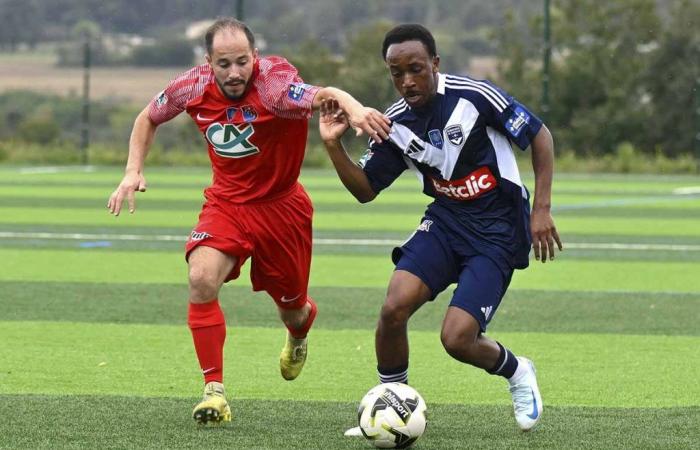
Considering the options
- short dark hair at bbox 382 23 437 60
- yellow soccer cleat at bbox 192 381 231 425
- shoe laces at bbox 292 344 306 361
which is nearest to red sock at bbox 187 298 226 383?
yellow soccer cleat at bbox 192 381 231 425

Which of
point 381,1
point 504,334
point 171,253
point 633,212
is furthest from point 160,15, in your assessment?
point 504,334

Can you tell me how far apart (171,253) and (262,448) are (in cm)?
970

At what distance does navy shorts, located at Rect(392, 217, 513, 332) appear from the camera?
6664 millimetres

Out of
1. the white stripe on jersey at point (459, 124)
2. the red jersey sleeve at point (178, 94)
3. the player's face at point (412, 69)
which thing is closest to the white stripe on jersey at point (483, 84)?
the white stripe on jersey at point (459, 124)

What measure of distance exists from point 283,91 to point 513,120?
3.77 ft

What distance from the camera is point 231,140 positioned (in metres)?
7.23

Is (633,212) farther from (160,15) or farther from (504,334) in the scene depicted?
(160,15)

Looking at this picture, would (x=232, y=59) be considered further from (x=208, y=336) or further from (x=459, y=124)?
(x=208, y=336)

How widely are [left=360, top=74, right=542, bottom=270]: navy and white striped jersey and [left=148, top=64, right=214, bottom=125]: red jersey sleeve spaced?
1.01m

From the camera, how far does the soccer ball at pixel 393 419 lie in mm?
6227

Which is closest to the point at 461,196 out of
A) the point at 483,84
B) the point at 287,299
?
the point at 483,84

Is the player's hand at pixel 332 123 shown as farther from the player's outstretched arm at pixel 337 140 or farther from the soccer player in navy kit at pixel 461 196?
the soccer player in navy kit at pixel 461 196

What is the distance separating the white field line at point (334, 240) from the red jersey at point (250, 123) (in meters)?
9.52

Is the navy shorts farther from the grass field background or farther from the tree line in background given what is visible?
the tree line in background
